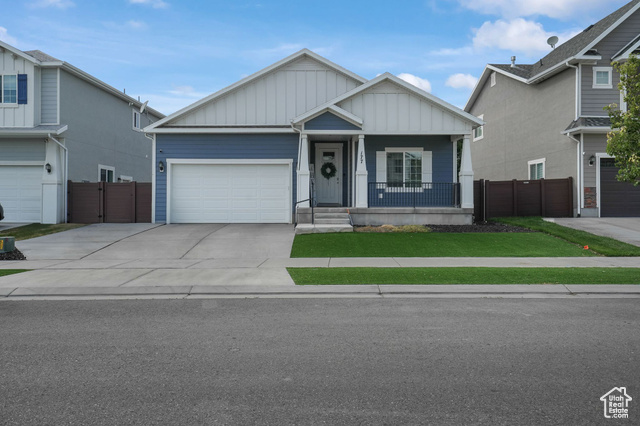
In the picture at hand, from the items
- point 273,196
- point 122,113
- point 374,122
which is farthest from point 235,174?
point 122,113

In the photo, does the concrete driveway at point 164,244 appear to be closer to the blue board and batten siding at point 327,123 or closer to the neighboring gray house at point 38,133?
the neighboring gray house at point 38,133

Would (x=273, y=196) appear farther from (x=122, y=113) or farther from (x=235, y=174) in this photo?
(x=122, y=113)

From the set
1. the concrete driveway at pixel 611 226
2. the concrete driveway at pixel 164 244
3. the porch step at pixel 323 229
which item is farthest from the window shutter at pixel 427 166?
the concrete driveway at pixel 164 244

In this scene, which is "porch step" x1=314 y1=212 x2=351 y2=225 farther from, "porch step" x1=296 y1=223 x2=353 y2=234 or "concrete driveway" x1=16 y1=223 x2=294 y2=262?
"concrete driveway" x1=16 y1=223 x2=294 y2=262

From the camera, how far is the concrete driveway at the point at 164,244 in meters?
12.6

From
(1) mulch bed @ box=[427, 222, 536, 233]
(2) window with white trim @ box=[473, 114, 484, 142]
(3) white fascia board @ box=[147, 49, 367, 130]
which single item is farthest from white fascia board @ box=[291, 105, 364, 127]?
(2) window with white trim @ box=[473, 114, 484, 142]

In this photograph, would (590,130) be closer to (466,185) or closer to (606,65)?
(606,65)

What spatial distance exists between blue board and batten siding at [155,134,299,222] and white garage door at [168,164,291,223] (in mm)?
381

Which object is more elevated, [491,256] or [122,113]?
[122,113]

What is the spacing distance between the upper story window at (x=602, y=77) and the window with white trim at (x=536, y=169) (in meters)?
4.10

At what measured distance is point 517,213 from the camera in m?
20.4

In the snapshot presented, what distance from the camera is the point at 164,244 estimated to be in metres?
14.6

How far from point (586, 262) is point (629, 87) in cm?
409

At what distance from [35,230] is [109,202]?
3105mm
